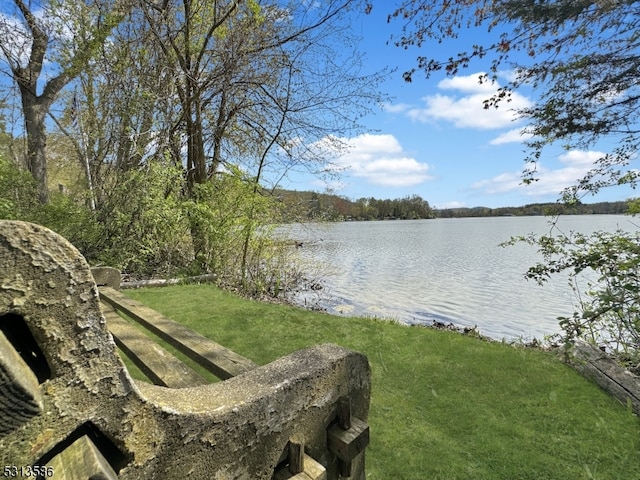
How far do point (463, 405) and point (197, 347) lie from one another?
8.81 ft

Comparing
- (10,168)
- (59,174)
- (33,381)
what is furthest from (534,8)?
(59,174)

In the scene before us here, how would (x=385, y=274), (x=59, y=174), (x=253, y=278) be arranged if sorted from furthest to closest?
(x=59, y=174) → (x=385, y=274) → (x=253, y=278)

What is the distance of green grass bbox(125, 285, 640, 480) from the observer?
269 cm

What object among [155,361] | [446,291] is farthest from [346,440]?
[446,291]

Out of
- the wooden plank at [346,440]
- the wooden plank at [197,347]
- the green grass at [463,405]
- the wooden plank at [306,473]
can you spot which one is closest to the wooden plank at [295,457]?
the wooden plank at [306,473]

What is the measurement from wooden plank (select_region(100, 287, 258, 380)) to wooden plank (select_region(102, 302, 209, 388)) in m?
0.08

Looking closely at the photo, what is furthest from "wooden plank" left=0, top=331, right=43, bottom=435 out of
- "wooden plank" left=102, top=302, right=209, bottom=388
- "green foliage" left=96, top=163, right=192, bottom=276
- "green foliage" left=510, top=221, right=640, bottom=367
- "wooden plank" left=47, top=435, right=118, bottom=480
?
"green foliage" left=96, top=163, right=192, bottom=276

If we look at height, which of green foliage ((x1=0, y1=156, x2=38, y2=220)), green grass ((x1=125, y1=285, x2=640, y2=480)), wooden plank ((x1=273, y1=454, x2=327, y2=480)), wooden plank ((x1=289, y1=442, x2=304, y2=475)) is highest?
green foliage ((x1=0, y1=156, x2=38, y2=220))

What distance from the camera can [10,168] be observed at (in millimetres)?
7500

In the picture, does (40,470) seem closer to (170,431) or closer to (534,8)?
(170,431)

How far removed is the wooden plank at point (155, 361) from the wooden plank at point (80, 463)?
2.80ft

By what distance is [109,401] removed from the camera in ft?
2.98

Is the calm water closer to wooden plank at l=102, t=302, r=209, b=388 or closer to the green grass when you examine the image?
the green grass

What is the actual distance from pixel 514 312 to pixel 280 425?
29.3ft
